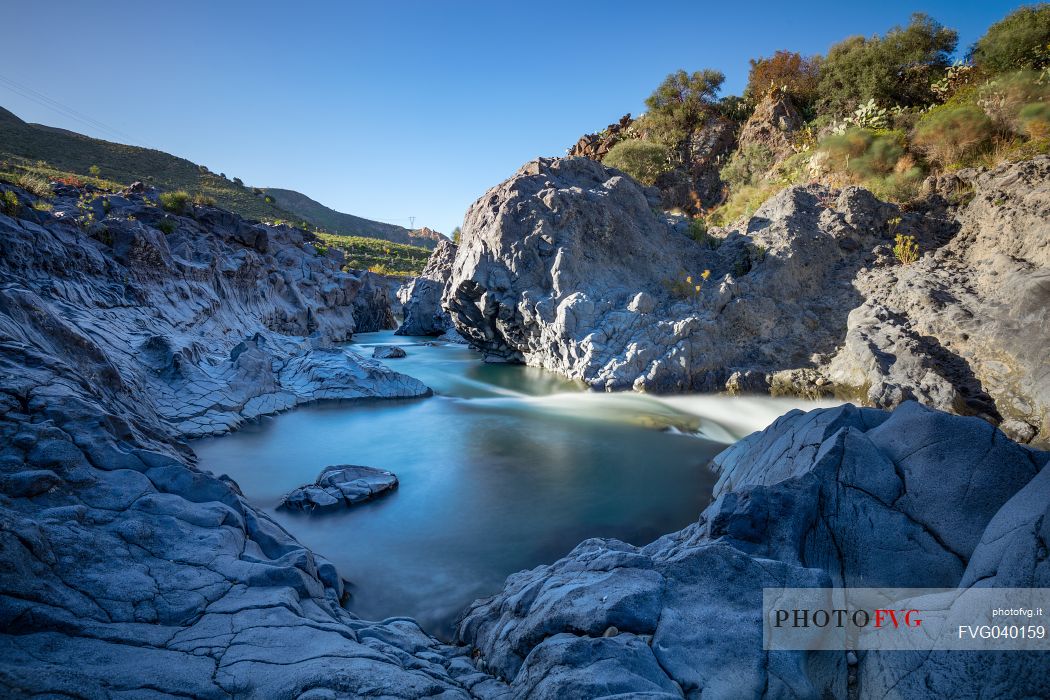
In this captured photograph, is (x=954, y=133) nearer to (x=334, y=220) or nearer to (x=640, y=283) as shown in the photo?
(x=640, y=283)

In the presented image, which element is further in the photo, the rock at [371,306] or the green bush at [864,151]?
the rock at [371,306]

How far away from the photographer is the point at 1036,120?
1257 centimetres

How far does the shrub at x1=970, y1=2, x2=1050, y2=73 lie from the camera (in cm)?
1514

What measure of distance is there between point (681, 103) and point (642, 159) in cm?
473

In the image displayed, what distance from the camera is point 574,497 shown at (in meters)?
7.54

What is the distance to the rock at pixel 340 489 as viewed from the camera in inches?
274

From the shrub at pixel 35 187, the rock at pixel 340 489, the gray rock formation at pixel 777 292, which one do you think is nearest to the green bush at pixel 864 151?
the gray rock formation at pixel 777 292

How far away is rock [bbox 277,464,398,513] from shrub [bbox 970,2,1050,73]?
22085 mm

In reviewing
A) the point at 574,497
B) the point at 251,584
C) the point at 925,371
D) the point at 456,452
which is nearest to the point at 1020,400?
the point at 925,371

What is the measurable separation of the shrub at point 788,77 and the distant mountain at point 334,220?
6356cm

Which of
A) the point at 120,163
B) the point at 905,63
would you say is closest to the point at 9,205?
the point at 905,63

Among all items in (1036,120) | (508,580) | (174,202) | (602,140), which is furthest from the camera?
(602,140)

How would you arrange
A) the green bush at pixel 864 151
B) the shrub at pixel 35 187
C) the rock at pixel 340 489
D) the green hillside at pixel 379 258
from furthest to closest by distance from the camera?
the green hillside at pixel 379 258
the green bush at pixel 864 151
the shrub at pixel 35 187
the rock at pixel 340 489

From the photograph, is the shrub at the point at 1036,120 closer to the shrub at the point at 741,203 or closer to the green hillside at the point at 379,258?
the shrub at the point at 741,203
